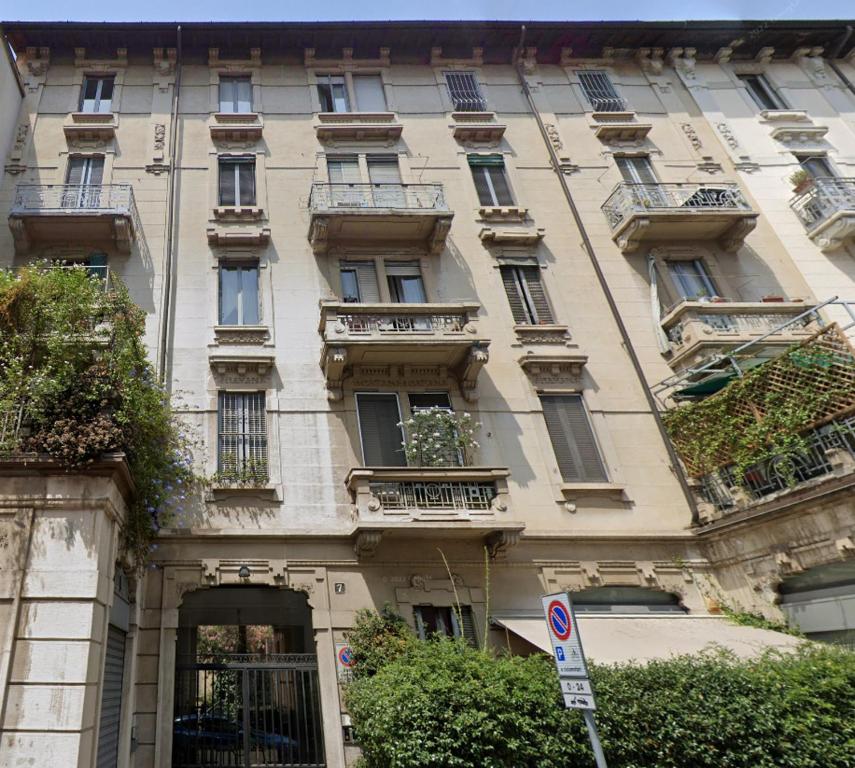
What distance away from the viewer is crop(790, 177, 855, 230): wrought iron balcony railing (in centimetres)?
1656

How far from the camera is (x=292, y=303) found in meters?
14.8

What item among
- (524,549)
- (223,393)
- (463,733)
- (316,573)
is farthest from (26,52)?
(463,733)

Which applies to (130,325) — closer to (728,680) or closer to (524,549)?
(524,549)

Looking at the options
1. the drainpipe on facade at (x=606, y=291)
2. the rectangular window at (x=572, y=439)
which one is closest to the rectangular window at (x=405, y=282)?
the rectangular window at (x=572, y=439)

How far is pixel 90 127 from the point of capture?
1702cm

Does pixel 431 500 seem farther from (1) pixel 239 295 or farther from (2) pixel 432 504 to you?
(1) pixel 239 295

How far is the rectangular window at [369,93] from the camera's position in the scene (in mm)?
19031

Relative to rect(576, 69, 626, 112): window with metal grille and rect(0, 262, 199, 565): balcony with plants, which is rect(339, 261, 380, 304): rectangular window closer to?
rect(0, 262, 199, 565): balcony with plants

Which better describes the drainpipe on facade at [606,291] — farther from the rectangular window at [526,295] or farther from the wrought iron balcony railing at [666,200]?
the rectangular window at [526,295]

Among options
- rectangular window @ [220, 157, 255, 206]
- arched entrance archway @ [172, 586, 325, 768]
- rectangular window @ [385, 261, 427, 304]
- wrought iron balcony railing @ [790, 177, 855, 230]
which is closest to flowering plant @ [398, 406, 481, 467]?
rectangular window @ [385, 261, 427, 304]

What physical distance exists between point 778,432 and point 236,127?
53.6 ft

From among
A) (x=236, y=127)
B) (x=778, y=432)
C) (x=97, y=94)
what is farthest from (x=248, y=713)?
(x=97, y=94)

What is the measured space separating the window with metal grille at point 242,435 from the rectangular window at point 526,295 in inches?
272

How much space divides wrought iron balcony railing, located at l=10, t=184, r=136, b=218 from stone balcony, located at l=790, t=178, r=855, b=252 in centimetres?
1882
